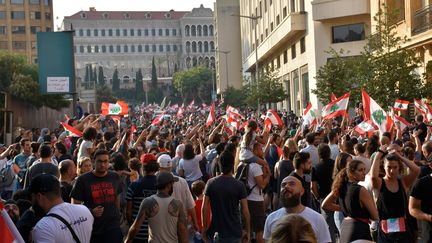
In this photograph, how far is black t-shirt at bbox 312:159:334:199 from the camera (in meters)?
9.48

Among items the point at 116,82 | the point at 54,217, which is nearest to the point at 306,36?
the point at 54,217

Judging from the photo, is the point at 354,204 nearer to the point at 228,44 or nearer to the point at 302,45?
the point at 302,45

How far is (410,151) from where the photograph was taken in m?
9.62

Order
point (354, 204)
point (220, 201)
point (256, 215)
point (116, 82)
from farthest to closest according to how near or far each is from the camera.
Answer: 1. point (116, 82)
2. point (256, 215)
3. point (220, 201)
4. point (354, 204)

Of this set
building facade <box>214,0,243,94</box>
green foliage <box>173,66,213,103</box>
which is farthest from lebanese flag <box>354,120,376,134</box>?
green foliage <box>173,66,213,103</box>

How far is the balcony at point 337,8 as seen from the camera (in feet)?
125

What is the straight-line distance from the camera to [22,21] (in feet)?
344

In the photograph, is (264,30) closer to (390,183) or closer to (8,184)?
(8,184)

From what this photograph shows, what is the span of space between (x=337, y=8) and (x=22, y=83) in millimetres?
26428

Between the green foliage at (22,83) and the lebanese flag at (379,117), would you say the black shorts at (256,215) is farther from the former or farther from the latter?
the green foliage at (22,83)

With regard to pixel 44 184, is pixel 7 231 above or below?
below

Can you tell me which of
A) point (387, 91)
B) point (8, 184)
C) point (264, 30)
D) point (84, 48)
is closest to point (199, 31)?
point (84, 48)

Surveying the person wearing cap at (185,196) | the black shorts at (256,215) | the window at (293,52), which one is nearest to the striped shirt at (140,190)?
the person wearing cap at (185,196)

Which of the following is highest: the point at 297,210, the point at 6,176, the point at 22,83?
the point at 22,83
